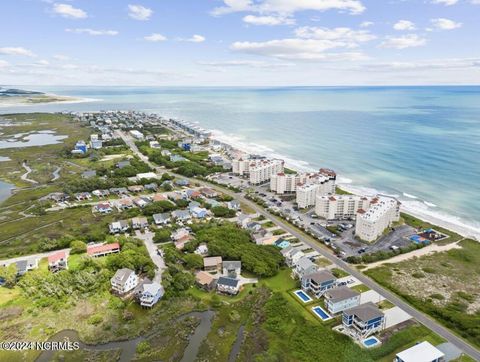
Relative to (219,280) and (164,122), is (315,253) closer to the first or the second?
(219,280)

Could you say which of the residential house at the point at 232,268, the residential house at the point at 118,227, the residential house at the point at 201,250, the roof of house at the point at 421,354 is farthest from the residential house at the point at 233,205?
the roof of house at the point at 421,354

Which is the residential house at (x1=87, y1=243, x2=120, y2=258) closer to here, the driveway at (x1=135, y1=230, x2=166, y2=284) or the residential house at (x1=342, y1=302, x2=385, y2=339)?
the driveway at (x1=135, y1=230, x2=166, y2=284)

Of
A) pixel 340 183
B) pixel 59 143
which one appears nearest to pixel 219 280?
pixel 340 183

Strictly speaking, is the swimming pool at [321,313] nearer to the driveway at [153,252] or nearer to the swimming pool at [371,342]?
the swimming pool at [371,342]

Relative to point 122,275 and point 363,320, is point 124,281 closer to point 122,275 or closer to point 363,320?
point 122,275

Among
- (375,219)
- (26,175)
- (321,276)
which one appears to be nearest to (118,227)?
(321,276)

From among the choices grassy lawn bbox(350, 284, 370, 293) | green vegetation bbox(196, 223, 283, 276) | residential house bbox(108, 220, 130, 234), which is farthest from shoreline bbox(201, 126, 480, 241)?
residential house bbox(108, 220, 130, 234)
